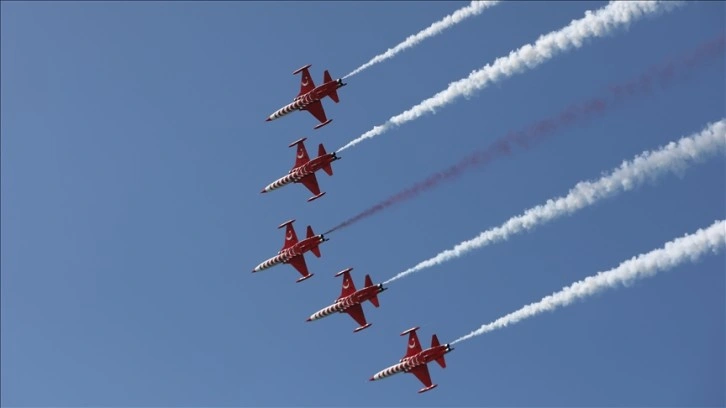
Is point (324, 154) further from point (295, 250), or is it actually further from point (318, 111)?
point (295, 250)

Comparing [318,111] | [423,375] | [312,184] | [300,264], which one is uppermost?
[318,111]

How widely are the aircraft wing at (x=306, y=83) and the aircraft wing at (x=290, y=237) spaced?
26.3ft

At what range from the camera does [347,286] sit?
75188 mm

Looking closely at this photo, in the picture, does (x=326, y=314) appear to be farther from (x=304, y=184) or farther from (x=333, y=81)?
(x=333, y=81)

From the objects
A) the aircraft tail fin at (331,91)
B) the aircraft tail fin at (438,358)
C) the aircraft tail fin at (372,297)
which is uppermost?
the aircraft tail fin at (331,91)

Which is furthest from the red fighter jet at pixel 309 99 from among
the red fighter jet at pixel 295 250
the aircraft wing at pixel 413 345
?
the aircraft wing at pixel 413 345

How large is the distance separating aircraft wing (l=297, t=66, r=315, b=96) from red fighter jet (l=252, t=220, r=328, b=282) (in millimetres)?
7069

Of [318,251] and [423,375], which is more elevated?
[318,251]

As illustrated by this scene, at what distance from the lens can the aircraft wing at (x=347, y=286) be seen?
74938 millimetres

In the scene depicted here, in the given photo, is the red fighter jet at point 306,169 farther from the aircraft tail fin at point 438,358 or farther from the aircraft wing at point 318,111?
the aircraft tail fin at point 438,358

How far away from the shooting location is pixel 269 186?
78500 millimetres

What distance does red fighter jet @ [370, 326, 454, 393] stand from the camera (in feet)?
231

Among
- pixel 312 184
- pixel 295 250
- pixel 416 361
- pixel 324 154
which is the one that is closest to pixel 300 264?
pixel 295 250

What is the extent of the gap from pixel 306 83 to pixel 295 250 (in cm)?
894
